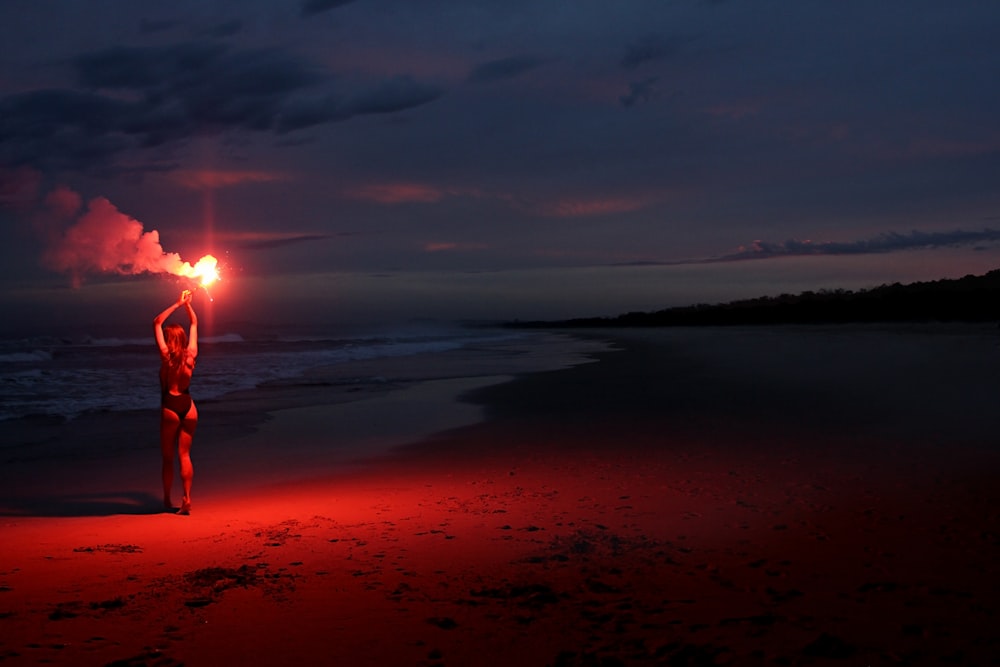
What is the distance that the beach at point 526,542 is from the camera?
Result: 15.8 ft

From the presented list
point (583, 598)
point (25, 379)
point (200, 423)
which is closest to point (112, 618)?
point (583, 598)

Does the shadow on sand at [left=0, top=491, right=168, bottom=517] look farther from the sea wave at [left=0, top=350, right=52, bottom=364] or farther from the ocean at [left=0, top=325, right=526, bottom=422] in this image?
the sea wave at [left=0, top=350, right=52, bottom=364]

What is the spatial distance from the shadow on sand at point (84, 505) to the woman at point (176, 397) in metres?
0.42

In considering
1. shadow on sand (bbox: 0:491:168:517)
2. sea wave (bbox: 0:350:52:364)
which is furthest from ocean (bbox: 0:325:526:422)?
shadow on sand (bbox: 0:491:168:517)

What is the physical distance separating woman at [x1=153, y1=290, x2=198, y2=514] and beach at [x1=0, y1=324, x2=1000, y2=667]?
54 cm

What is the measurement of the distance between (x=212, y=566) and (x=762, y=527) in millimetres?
4760

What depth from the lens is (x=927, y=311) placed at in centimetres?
7000

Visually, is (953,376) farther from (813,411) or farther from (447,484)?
(447,484)

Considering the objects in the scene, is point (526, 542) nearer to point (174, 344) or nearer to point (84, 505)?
point (174, 344)

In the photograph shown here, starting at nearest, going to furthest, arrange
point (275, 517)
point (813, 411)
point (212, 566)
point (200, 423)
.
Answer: point (212, 566)
point (275, 517)
point (813, 411)
point (200, 423)

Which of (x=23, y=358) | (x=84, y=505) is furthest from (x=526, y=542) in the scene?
(x=23, y=358)

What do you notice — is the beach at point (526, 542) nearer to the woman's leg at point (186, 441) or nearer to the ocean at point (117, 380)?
the woman's leg at point (186, 441)

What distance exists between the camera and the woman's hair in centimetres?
858

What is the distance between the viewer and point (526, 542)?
705 centimetres
